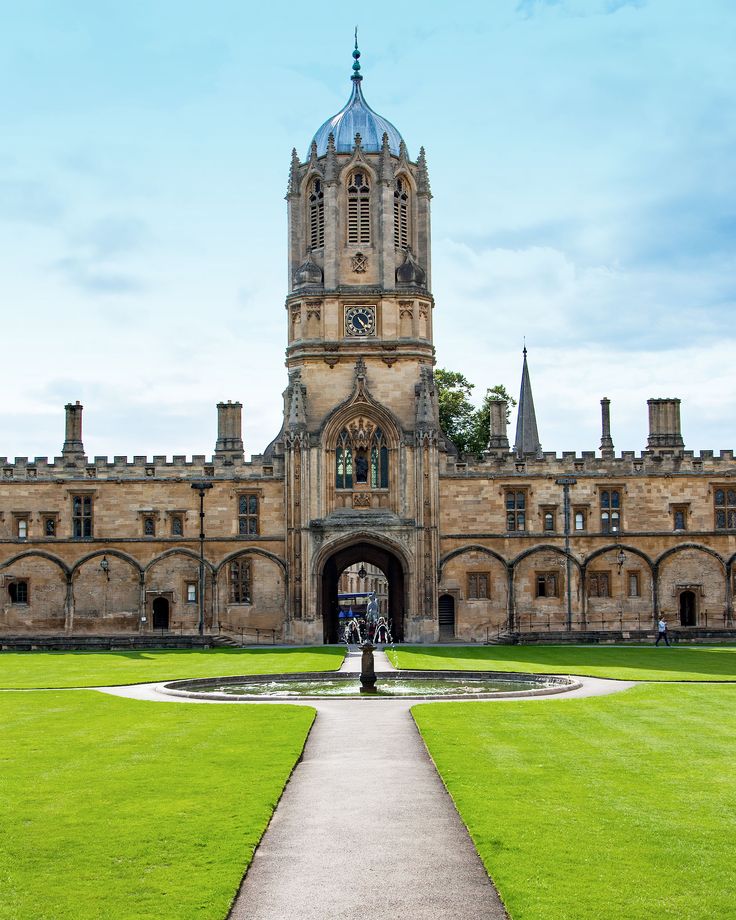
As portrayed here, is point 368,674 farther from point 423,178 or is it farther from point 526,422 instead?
point 526,422

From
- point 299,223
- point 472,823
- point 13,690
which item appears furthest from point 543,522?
point 472,823

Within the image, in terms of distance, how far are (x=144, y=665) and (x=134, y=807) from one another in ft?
73.8

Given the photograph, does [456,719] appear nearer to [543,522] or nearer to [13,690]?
[13,690]

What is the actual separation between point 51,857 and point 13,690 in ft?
A: 53.8

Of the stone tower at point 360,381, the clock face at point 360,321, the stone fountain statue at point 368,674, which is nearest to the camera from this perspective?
the stone fountain statue at point 368,674

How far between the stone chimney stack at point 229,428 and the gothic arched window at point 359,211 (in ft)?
35.5

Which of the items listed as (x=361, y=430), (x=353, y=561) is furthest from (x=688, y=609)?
(x=361, y=430)

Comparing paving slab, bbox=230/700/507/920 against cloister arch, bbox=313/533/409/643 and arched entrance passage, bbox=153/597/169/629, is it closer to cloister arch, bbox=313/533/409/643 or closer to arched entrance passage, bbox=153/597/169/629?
cloister arch, bbox=313/533/409/643

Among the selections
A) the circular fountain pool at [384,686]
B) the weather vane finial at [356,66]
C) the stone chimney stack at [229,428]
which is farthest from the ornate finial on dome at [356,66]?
the circular fountain pool at [384,686]

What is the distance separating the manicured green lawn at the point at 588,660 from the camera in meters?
30.3

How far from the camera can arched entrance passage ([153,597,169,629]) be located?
52688 millimetres

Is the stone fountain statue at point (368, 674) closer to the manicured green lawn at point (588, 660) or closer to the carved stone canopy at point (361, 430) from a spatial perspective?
the manicured green lawn at point (588, 660)

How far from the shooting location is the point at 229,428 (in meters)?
58.5

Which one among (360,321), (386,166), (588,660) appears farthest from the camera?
(386,166)
